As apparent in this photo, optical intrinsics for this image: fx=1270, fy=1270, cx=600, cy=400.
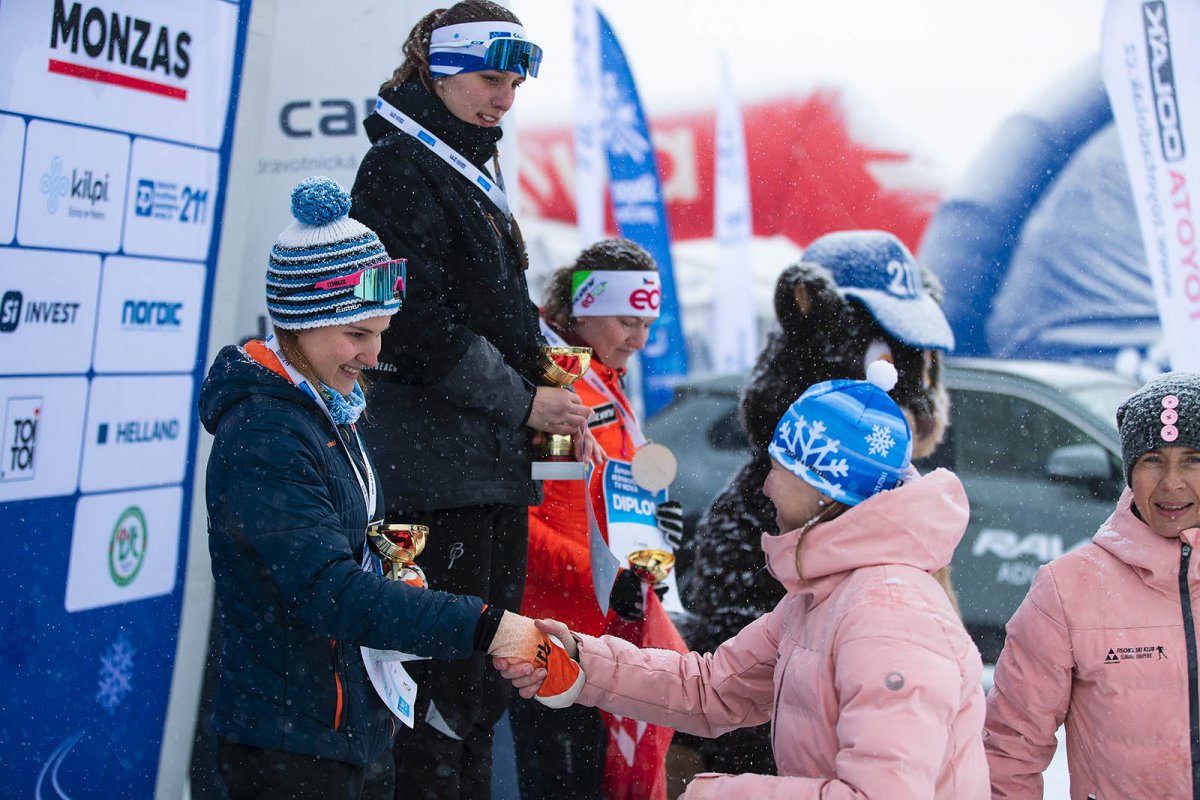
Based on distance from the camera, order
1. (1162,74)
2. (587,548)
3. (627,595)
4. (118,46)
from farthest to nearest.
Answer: (1162,74) → (587,548) → (627,595) → (118,46)

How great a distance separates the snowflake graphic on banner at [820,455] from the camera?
2.20 metres

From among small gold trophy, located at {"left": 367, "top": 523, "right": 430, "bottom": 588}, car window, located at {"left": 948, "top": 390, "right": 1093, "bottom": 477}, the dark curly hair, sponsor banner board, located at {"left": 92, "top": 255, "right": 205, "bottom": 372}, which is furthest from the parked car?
small gold trophy, located at {"left": 367, "top": 523, "right": 430, "bottom": 588}

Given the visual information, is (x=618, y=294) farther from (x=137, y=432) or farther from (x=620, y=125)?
(x=620, y=125)

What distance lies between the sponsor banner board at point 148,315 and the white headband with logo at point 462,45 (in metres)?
1.01

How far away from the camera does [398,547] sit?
7.71 ft

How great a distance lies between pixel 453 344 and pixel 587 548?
92 cm

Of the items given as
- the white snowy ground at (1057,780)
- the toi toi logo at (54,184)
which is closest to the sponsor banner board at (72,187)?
the toi toi logo at (54,184)

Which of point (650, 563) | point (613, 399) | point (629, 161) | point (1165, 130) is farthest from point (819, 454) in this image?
point (629, 161)

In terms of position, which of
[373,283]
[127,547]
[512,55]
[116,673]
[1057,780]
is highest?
[512,55]

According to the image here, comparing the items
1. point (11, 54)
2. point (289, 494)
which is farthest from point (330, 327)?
point (11, 54)

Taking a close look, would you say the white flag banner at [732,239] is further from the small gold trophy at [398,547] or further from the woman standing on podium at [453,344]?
the small gold trophy at [398,547]

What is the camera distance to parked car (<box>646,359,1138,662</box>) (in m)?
6.29

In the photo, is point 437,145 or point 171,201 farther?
point 171,201

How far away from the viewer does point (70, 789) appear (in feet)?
11.1
